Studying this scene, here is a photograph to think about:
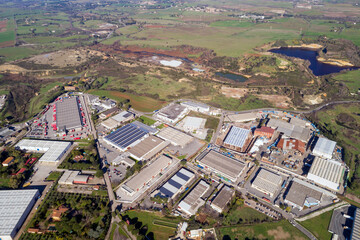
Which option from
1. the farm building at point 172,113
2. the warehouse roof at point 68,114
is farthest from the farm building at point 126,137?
the warehouse roof at point 68,114

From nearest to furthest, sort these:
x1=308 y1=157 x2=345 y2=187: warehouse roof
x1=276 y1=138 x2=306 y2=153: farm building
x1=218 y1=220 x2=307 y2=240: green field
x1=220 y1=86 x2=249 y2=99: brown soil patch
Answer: x1=218 y1=220 x2=307 y2=240: green field
x1=308 y1=157 x2=345 y2=187: warehouse roof
x1=276 y1=138 x2=306 y2=153: farm building
x1=220 y1=86 x2=249 y2=99: brown soil patch

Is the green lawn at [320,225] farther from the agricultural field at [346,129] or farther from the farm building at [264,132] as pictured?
the farm building at [264,132]

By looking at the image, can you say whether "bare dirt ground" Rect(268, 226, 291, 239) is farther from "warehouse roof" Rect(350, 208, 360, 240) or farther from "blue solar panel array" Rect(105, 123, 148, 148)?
"blue solar panel array" Rect(105, 123, 148, 148)

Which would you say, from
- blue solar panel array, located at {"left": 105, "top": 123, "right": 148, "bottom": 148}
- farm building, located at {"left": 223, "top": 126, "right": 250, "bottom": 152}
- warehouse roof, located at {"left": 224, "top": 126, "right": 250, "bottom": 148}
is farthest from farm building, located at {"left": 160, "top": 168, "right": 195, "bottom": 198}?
blue solar panel array, located at {"left": 105, "top": 123, "right": 148, "bottom": 148}

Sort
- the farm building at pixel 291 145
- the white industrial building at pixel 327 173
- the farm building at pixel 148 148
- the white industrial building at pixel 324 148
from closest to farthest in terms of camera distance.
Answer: the white industrial building at pixel 327 173 → the white industrial building at pixel 324 148 → the farm building at pixel 148 148 → the farm building at pixel 291 145

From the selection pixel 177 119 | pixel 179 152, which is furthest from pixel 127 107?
pixel 179 152

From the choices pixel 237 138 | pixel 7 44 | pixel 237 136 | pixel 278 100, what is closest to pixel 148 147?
pixel 237 138
